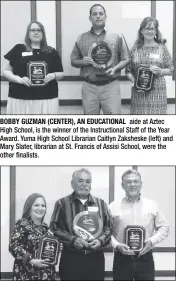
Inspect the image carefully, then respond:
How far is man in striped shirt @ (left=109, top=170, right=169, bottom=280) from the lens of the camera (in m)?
2.12

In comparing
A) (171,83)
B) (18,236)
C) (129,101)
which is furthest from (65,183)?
(171,83)

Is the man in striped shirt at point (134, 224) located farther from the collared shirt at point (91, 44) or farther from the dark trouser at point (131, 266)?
the collared shirt at point (91, 44)

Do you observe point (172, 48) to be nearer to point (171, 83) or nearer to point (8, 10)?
point (171, 83)

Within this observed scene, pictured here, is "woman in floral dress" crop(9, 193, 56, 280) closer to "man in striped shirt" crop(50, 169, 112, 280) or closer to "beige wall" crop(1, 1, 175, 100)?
"man in striped shirt" crop(50, 169, 112, 280)

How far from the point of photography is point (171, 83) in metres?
2.41

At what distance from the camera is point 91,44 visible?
2.22 metres

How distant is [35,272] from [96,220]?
12.3 inches

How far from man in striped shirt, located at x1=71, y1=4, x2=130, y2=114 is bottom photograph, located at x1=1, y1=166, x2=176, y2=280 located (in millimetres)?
280

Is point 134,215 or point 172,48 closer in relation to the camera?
point 134,215

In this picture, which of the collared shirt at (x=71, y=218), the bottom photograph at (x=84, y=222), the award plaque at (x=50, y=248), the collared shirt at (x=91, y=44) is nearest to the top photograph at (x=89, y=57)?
the collared shirt at (x=91, y=44)

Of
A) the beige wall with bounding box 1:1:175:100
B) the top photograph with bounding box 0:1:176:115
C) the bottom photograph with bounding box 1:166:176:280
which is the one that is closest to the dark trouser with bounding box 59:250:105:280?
the bottom photograph with bounding box 1:166:176:280

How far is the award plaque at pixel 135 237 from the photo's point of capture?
6.87ft

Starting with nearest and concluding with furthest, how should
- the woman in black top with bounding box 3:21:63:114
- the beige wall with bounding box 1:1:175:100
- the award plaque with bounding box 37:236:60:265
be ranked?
1. the award plaque with bounding box 37:236:60:265
2. the woman in black top with bounding box 3:21:63:114
3. the beige wall with bounding box 1:1:175:100

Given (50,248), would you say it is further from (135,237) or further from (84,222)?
(135,237)
